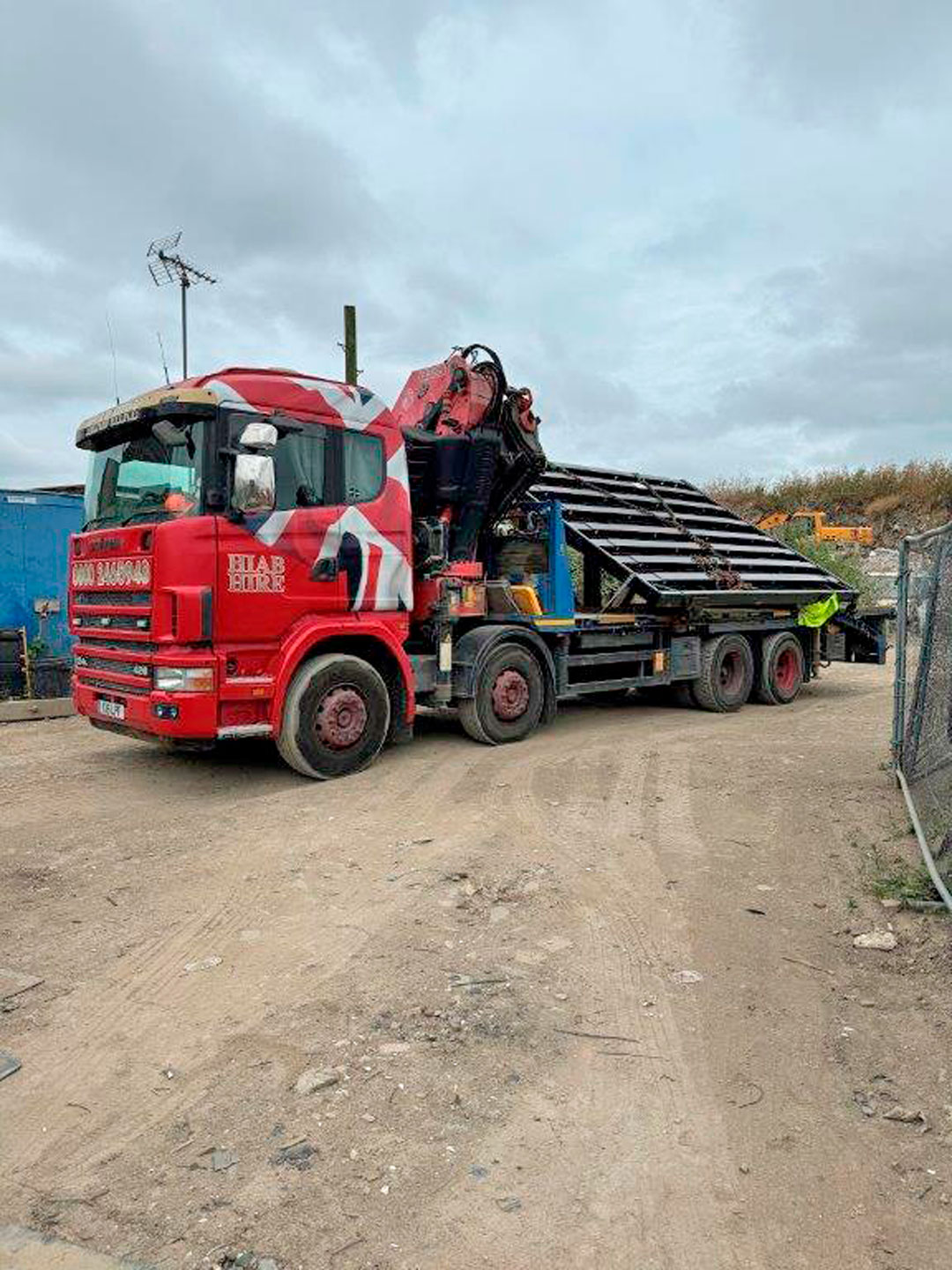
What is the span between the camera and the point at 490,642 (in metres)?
8.60

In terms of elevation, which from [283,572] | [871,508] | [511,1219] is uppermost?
[871,508]

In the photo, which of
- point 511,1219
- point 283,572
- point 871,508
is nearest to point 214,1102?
point 511,1219

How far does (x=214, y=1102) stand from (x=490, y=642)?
5932mm

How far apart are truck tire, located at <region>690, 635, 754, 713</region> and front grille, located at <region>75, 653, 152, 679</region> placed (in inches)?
273

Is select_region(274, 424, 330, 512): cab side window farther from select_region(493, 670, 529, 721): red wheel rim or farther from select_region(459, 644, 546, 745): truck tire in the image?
select_region(493, 670, 529, 721): red wheel rim

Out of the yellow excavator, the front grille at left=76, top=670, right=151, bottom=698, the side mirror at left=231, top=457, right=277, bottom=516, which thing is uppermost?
the yellow excavator

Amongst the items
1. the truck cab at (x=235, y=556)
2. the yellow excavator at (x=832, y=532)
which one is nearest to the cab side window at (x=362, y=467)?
the truck cab at (x=235, y=556)

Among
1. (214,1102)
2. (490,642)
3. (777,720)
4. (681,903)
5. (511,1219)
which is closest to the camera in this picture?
(511,1219)

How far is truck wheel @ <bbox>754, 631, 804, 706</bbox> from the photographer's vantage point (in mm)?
12180

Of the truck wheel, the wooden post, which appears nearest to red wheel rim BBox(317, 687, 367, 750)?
the truck wheel

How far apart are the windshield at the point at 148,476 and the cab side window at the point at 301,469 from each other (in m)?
0.63

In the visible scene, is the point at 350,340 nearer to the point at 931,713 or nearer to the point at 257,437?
the point at 257,437

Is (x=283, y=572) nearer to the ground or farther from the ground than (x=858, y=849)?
farther from the ground

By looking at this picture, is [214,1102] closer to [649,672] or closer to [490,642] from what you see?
[490,642]
